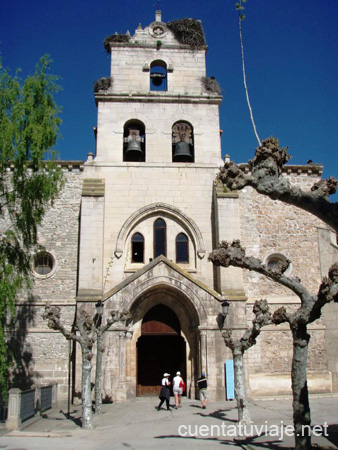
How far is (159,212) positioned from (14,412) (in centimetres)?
966

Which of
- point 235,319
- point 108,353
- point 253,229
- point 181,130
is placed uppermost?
point 181,130

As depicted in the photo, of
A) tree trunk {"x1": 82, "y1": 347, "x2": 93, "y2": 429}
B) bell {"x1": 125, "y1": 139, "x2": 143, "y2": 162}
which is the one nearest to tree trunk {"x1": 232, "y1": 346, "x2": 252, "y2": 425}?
tree trunk {"x1": 82, "y1": 347, "x2": 93, "y2": 429}

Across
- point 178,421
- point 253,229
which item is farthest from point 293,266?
point 178,421

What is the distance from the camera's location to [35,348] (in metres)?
17.4

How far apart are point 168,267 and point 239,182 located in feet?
28.4

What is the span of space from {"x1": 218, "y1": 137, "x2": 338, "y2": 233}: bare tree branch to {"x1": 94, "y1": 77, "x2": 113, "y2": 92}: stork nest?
13102 millimetres

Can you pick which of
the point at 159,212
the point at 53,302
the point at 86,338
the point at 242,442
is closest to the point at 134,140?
the point at 159,212

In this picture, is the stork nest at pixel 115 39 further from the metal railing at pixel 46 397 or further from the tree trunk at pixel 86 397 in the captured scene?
the metal railing at pixel 46 397

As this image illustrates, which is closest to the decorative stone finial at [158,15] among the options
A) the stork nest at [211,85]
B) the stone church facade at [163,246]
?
the stone church facade at [163,246]

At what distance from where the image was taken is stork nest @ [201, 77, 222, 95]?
2059 centimetres

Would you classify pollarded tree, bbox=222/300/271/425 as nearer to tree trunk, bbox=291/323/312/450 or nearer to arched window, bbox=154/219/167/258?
tree trunk, bbox=291/323/312/450

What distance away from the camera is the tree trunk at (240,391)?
11.3 meters

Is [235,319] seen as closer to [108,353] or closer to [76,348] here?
[108,353]

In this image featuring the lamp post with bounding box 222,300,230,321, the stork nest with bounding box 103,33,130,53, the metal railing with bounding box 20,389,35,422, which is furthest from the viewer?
the stork nest with bounding box 103,33,130,53
